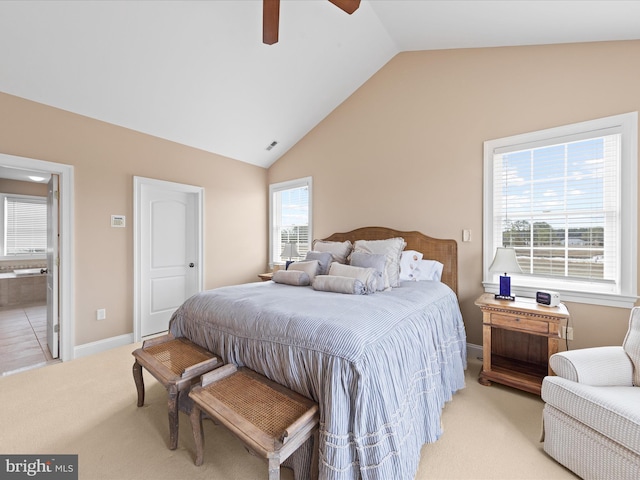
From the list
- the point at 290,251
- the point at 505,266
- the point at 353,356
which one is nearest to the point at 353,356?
the point at 353,356

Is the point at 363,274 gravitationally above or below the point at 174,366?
above

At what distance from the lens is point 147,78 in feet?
9.41

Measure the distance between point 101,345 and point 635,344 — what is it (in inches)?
186

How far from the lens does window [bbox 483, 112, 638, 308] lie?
2.25 meters

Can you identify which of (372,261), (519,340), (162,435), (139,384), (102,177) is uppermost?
(102,177)

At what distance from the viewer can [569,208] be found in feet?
8.24

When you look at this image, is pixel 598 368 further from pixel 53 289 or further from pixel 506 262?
pixel 53 289

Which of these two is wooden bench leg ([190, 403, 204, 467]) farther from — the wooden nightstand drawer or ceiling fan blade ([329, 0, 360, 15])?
ceiling fan blade ([329, 0, 360, 15])

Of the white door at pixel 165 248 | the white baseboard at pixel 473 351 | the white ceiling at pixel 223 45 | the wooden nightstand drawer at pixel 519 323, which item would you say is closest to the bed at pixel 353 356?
the wooden nightstand drawer at pixel 519 323

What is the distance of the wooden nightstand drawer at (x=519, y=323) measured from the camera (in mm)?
2186

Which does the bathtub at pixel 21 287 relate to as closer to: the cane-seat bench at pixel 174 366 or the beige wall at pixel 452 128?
the cane-seat bench at pixel 174 366

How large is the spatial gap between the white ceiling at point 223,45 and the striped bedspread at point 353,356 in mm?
2389

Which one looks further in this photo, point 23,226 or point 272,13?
point 23,226

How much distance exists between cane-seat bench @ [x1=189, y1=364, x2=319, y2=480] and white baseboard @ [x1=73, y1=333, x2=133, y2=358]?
2.43 metres
